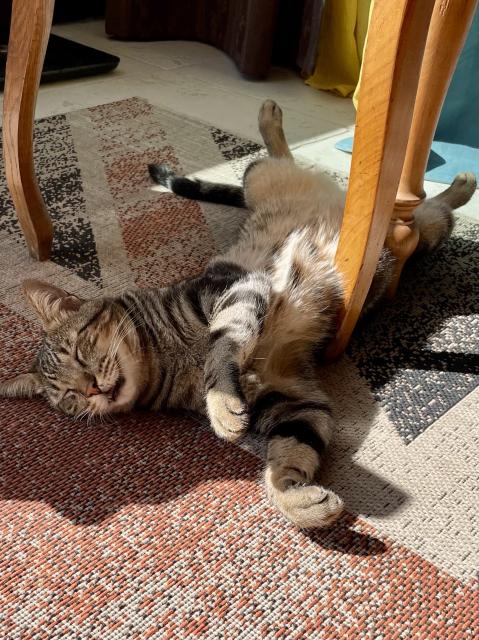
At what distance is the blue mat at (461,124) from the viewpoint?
2.29 metres

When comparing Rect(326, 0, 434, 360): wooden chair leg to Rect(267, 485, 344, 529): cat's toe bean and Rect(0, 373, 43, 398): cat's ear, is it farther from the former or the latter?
Rect(0, 373, 43, 398): cat's ear

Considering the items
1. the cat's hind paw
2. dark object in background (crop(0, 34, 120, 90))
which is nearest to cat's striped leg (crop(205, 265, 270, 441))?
the cat's hind paw

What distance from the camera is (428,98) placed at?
4.22 feet

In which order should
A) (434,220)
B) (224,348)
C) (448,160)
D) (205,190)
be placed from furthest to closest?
(448,160) < (205,190) < (434,220) < (224,348)

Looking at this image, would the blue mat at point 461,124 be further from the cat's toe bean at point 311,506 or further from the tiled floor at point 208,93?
the cat's toe bean at point 311,506

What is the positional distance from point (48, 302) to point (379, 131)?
666 mm

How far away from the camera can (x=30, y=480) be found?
1078 mm

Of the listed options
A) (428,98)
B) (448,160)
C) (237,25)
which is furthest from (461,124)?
(428,98)

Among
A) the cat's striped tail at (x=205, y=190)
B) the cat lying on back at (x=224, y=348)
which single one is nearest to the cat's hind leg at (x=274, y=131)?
the cat's striped tail at (x=205, y=190)

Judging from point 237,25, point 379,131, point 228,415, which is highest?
point 379,131

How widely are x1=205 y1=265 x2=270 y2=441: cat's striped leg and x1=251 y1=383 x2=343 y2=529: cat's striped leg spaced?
0.09 metres

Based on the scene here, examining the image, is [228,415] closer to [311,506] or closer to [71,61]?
[311,506]

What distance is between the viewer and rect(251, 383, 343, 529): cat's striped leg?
0.98 meters

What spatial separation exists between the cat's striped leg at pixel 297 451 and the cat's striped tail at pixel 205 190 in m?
0.81
